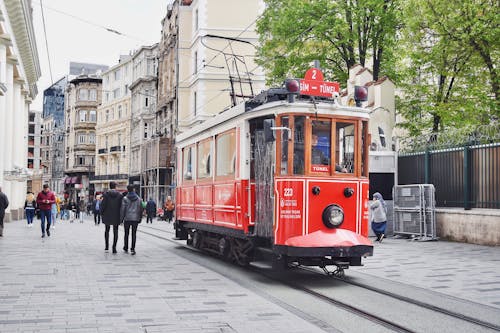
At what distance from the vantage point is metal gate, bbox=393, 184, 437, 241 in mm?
20344

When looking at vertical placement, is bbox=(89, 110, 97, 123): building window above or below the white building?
above

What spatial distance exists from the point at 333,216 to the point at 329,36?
66.5ft

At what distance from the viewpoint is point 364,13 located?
1139 inches

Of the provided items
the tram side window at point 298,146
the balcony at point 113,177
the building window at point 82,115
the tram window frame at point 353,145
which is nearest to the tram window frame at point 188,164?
the tram side window at point 298,146

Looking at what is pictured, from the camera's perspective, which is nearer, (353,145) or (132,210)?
(353,145)

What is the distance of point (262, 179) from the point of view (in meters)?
11.7

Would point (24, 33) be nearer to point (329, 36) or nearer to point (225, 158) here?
point (329, 36)

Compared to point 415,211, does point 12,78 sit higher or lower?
higher

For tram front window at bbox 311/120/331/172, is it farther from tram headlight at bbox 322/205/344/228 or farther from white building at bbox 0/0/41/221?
white building at bbox 0/0/41/221

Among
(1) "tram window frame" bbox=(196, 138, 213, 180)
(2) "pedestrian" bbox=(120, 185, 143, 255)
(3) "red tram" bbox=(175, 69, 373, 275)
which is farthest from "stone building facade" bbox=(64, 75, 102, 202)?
(3) "red tram" bbox=(175, 69, 373, 275)

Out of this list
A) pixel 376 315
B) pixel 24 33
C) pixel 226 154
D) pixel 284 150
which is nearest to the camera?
pixel 376 315

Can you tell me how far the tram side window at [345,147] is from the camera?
37.7 ft

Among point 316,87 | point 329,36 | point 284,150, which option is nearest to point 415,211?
point 316,87

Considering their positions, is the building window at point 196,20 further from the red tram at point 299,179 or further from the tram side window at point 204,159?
the red tram at point 299,179
